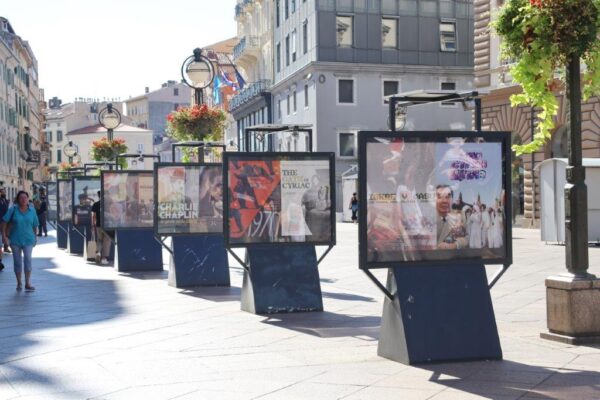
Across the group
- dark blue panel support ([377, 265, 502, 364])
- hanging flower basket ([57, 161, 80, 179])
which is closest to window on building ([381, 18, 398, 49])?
hanging flower basket ([57, 161, 80, 179])

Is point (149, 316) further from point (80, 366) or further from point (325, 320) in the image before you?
point (80, 366)

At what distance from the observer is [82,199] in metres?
26.2

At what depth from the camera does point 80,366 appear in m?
8.80

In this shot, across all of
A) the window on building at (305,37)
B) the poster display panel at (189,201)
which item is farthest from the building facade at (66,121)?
the poster display panel at (189,201)

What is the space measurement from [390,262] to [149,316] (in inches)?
183

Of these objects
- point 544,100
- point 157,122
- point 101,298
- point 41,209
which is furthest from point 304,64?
point 157,122

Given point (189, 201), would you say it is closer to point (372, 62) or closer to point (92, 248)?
point (92, 248)

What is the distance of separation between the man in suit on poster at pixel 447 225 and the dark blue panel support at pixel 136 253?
1216 centimetres

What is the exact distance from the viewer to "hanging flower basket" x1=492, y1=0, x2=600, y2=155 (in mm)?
9250

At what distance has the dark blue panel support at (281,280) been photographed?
12656 mm

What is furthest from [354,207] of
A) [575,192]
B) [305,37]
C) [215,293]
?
[575,192]

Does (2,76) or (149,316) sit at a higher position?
(2,76)

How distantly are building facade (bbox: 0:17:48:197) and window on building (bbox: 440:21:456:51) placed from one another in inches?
1011

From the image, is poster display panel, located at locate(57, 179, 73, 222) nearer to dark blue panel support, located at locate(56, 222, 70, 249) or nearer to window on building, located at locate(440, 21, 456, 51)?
dark blue panel support, located at locate(56, 222, 70, 249)
